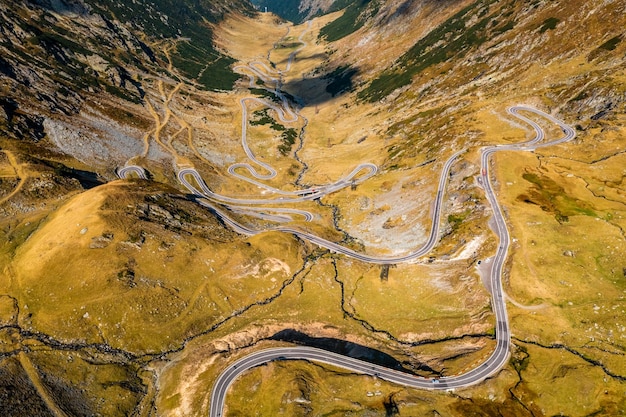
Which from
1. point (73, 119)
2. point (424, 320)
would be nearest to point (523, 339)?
point (424, 320)

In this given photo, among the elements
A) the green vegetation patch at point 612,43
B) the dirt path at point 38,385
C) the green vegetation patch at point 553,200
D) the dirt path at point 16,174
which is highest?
the green vegetation patch at point 612,43

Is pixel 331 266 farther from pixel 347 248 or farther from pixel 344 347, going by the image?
pixel 344 347

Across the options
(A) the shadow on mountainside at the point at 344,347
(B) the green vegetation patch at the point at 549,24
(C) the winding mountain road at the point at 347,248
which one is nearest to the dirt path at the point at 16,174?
(C) the winding mountain road at the point at 347,248

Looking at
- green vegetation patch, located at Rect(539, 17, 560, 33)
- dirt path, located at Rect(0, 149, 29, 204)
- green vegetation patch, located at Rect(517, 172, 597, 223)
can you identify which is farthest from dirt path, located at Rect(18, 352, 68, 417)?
green vegetation patch, located at Rect(539, 17, 560, 33)

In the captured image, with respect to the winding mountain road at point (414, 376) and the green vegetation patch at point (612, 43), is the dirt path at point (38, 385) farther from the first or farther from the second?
the green vegetation patch at point (612, 43)

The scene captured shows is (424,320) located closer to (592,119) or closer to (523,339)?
(523,339)

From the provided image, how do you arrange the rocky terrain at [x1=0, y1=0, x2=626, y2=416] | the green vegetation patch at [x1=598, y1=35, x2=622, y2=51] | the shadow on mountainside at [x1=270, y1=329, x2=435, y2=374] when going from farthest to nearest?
1. the green vegetation patch at [x1=598, y1=35, x2=622, y2=51]
2. the shadow on mountainside at [x1=270, y1=329, x2=435, y2=374]
3. the rocky terrain at [x1=0, y1=0, x2=626, y2=416]

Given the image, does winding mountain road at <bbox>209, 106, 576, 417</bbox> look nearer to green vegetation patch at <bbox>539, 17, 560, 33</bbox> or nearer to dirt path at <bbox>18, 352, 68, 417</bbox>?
dirt path at <bbox>18, 352, 68, 417</bbox>
